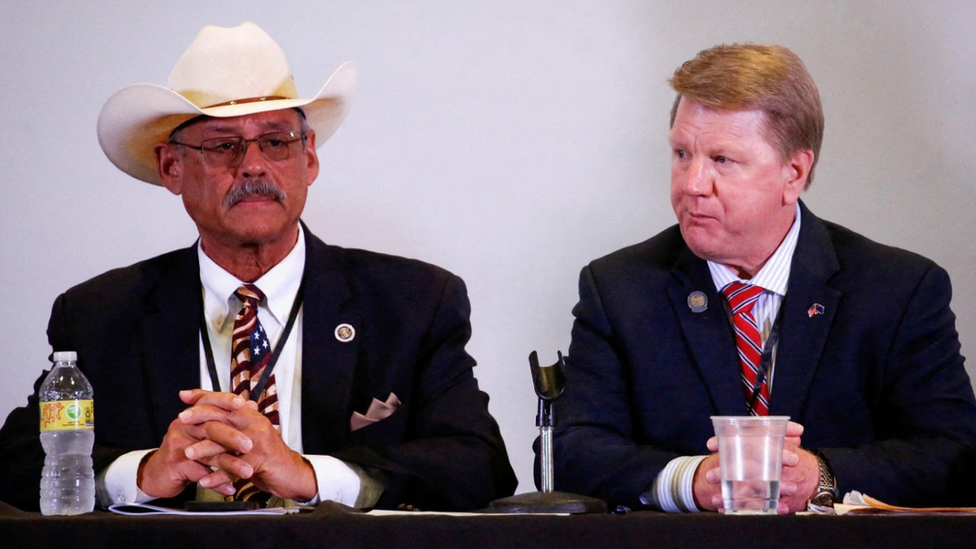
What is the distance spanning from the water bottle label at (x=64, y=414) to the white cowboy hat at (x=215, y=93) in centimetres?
96

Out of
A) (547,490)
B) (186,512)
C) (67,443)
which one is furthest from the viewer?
(67,443)

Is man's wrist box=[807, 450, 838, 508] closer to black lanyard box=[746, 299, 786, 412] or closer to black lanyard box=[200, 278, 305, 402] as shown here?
black lanyard box=[746, 299, 786, 412]

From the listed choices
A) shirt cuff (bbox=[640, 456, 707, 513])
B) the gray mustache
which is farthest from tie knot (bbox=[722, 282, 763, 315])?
the gray mustache

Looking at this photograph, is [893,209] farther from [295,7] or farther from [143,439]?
[143,439]

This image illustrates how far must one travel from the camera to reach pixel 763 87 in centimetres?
264

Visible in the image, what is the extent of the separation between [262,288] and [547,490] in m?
1.06

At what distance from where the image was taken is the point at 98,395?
2705mm

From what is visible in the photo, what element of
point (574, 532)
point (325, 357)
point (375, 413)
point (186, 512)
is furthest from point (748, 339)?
point (186, 512)

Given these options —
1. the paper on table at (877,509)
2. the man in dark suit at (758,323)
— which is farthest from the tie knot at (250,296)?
the paper on table at (877,509)

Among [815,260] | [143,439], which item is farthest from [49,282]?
[815,260]

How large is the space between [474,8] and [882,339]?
5.18 ft

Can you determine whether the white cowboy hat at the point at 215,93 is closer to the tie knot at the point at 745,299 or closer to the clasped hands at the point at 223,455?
the clasped hands at the point at 223,455

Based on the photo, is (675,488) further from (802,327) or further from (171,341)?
(171,341)

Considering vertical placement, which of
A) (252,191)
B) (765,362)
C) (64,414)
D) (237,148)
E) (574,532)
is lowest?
(574,532)
